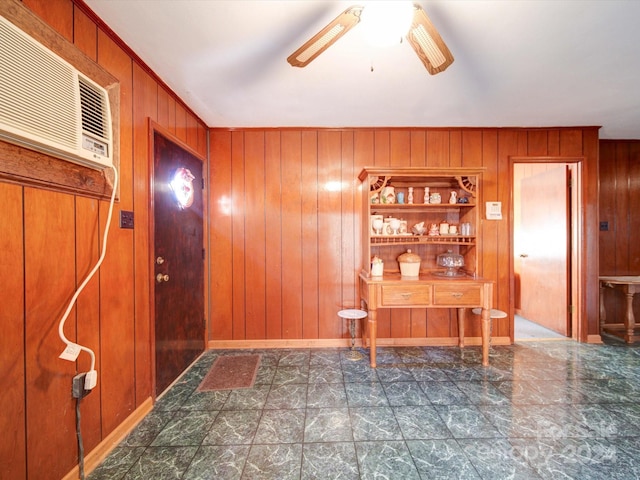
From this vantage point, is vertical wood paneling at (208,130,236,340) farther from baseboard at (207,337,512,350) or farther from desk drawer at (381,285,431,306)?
desk drawer at (381,285,431,306)

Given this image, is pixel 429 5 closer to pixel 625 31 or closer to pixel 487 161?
pixel 625 31

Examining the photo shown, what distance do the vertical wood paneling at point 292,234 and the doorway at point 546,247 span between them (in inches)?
92.0

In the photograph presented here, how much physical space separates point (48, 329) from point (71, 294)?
0.17 metres

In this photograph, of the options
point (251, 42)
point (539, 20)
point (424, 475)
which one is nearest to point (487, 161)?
point (539, 20)

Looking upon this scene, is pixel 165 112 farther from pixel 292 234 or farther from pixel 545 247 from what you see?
pixel 545 247

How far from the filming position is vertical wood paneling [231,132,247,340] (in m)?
2.94

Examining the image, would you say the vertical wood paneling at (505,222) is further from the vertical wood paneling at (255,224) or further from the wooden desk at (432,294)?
the vertical wood paneling at (255,224)

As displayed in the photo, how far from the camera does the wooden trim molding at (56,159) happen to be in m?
1.06

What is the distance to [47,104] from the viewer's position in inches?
43.5

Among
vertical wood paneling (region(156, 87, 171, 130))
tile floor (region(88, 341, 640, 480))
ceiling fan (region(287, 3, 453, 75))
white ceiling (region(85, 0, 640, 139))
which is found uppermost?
white ceiling (region(85, 0, 640, 139))

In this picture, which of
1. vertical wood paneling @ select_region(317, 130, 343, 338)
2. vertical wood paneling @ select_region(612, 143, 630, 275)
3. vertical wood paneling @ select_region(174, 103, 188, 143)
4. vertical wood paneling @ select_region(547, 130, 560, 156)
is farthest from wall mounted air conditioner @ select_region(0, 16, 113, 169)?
vertical wood paneling @ select_region(612, 143, 630, 275)

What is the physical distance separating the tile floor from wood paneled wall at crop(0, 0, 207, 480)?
33 centimetres

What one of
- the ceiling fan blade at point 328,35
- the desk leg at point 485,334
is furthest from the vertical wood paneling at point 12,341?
the desk leg at point 485,334

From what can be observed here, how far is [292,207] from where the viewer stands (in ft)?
9.65
